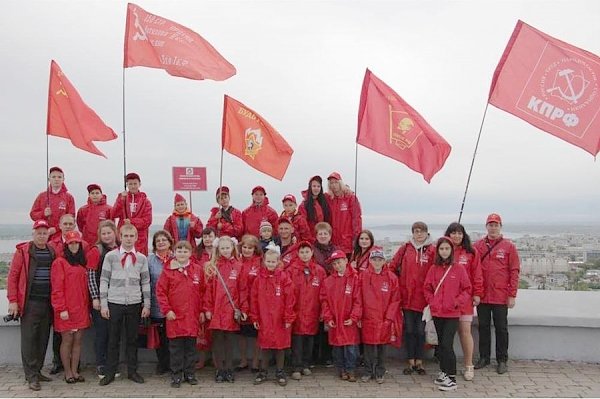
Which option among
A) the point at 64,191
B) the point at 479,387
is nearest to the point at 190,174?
the point at 64,191

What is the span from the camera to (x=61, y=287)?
597 cm

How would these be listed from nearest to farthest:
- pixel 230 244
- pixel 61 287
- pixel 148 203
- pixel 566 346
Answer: pixel 61 287, pixel 230 244, pixel 566 346, pixel 148 203

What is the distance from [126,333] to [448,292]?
3766 mm

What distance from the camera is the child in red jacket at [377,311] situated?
20.5 ft

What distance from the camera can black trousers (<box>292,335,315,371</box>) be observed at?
6.46 metres

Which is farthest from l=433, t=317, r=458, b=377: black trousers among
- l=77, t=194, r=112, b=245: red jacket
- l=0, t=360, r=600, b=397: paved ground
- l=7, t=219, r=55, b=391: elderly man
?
l=77, t=194, r=112, b=245: red jacket

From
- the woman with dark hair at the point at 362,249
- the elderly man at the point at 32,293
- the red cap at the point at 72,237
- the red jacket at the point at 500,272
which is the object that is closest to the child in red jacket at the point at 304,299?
the woman with dark hair at the point at 362,249

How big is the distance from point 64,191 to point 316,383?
460cm

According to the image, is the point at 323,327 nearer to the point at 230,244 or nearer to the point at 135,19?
the point at 230,244

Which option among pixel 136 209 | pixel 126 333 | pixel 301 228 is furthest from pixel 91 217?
pixel 301 228

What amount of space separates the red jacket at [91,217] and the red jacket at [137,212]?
0.18 metres

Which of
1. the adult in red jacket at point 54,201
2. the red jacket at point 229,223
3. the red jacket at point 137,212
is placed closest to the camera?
the adult in red jacket at point 54,201

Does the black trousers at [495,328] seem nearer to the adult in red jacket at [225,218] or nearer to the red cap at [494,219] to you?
the red cap at [494,219]

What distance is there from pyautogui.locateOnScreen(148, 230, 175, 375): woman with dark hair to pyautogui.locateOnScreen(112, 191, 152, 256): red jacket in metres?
1.44
